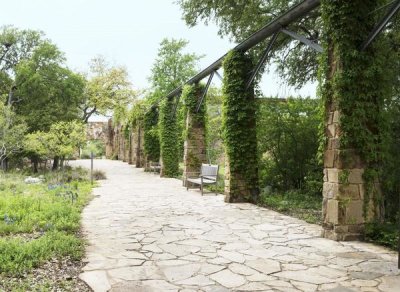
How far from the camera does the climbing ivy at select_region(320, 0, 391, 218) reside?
485 centimetres

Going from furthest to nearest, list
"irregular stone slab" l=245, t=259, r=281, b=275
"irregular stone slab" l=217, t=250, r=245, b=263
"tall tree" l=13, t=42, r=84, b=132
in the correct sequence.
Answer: "tall tree" l=13, t=42, r=84, b=132 → "irregular stone slab" l=217, t=250, r=245, b=263 → "irregular stone slab" l=245, t=259, r=281, b=275

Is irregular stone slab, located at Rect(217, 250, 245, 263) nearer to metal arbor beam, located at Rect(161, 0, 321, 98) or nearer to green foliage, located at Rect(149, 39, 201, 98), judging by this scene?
metal arbor beam, located at Rect(161, 0, 321, 98)

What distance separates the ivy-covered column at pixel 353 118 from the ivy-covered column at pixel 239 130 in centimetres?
330

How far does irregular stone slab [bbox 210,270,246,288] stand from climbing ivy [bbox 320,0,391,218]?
2427mm

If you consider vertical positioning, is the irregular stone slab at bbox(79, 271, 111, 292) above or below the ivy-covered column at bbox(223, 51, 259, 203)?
below

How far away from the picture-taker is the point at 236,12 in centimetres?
873

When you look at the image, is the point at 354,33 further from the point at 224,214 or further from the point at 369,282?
the point at 224,214

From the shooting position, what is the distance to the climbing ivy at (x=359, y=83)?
485 cm

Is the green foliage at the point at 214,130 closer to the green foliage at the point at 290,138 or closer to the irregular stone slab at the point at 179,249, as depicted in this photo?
the green foliage at the point at 290,138

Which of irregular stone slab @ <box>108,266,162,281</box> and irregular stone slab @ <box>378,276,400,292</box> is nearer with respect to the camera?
irregular stone slab @ <box>378,276,400,292</box>

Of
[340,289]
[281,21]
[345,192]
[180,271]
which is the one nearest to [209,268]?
[180,271]

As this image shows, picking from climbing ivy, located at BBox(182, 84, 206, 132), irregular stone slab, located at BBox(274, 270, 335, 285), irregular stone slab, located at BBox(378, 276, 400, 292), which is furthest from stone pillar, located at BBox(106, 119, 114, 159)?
irregular stone slab, located at BBox(378, 276, 400, 292)

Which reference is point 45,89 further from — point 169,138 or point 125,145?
point 125,145

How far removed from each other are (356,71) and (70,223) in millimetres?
4768
